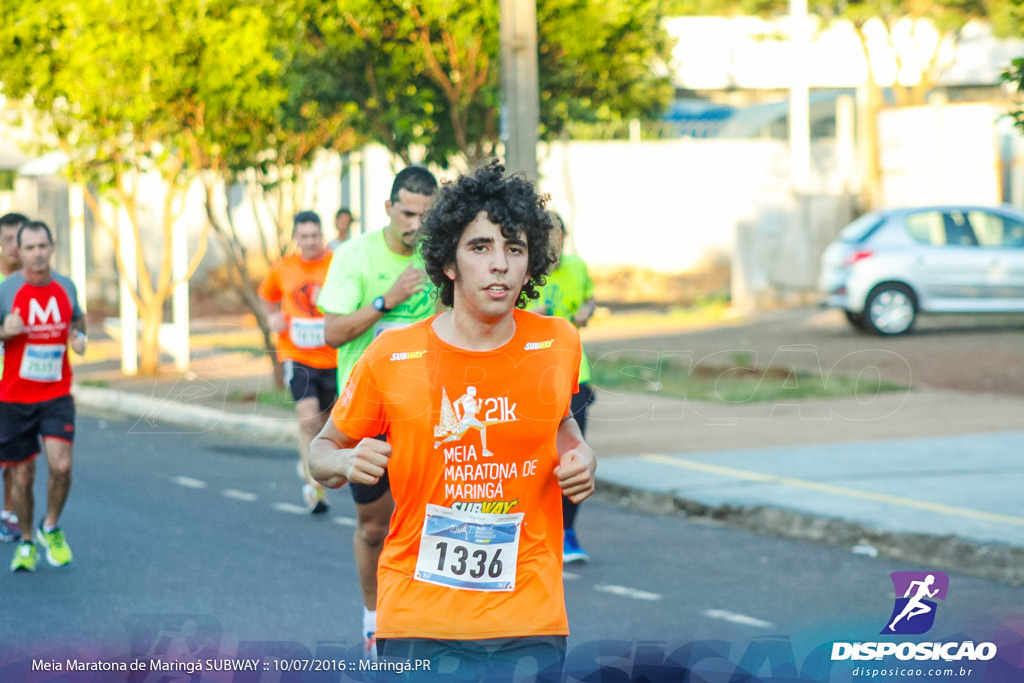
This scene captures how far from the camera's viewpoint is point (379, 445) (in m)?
3.66

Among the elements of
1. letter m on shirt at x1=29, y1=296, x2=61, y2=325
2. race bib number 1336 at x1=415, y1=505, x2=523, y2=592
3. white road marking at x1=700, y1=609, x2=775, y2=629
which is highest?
letter m on shirt at x1=29, y1=296, x2=61, y2=325

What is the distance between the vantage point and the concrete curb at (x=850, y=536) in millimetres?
7930

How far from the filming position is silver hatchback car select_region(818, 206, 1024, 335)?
19.6m

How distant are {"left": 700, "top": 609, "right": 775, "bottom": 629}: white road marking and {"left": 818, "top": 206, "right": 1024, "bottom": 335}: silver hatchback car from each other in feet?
43.1

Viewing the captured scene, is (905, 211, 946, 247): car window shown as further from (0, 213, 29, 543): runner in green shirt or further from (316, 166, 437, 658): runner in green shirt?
(316, 166, 437, 658): runner in green shirt

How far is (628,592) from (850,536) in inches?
72.0

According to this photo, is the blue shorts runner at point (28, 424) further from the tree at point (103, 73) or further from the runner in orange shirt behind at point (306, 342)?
the tree at point (103, 73)

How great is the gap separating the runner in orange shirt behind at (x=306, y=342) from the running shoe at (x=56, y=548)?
1.99 meters

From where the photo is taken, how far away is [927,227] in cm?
1998

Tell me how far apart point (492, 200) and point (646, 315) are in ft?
71.6

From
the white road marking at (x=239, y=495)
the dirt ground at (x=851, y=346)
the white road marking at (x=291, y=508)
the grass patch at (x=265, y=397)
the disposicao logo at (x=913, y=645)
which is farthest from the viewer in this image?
the dirt ground at (x=851, y=346)

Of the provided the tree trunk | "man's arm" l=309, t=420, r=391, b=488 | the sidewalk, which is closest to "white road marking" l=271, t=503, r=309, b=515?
the sidewalk

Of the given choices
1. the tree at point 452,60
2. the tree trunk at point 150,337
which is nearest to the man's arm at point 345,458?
the tree at point 452,60

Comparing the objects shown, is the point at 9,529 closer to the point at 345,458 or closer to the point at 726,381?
the point at 345,458
